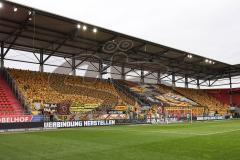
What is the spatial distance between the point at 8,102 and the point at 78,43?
1317 cm

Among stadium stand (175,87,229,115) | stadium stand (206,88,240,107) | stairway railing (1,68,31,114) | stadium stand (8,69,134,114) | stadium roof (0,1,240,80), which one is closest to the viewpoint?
stadium roof (0,1,240,80)

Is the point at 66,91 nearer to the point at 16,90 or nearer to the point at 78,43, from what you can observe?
the point at 78,43

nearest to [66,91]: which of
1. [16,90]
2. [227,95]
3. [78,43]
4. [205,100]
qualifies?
[78,43]

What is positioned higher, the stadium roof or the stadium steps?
the stadium roof

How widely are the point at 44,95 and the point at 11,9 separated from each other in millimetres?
12259

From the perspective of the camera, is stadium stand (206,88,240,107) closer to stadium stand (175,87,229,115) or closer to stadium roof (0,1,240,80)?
stadium stand (175,87,229,115)

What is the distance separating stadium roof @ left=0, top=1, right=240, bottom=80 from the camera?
33531 mm

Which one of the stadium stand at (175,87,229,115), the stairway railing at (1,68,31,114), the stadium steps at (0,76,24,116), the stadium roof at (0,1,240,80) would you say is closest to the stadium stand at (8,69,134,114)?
the stairway railing at (1,68,31,114)

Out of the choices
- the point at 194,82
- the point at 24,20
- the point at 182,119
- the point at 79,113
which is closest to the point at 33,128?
the point at 79,113

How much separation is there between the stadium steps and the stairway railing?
1.22ft

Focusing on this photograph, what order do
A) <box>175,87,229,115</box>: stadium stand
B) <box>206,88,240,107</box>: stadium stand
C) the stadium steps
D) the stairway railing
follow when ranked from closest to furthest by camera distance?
the stadium steps → the stairway railing → <box>175,87,229,115</box>: stadium stand → <box>206,88,240,107</box>: stadium stand

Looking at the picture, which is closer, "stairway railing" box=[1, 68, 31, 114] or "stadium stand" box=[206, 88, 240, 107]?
"stairway railing" box=[1, 68, 31, 114]

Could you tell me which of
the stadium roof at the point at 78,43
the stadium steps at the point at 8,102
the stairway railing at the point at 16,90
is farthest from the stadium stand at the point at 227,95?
the stadium steps at the point at 8,102

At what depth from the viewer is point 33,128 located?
3017 centimetres
